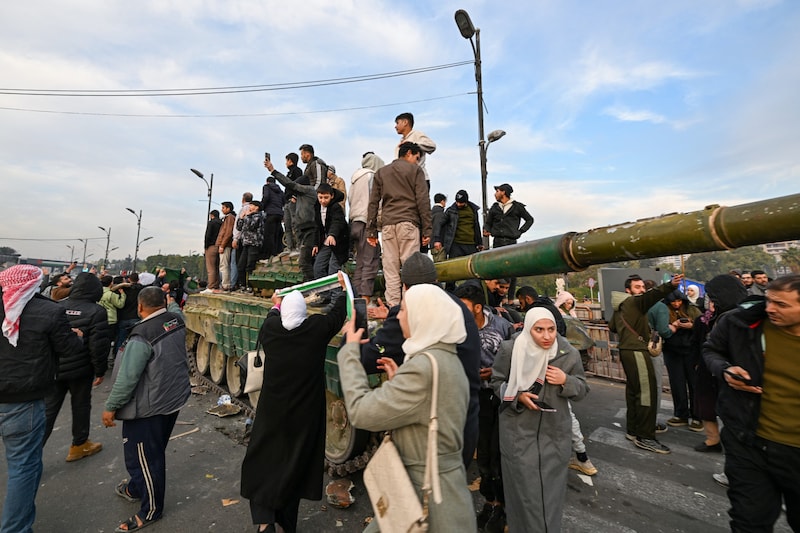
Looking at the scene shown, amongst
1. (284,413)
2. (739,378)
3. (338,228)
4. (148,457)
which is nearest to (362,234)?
(338,228)

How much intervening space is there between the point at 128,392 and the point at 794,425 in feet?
15.3

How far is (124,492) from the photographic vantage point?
143 inches

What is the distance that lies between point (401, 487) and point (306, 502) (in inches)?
102

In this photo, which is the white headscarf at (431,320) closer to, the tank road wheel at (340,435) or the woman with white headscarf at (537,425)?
the woman with white headscarf at (537,425)

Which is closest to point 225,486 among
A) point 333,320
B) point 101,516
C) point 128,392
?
point 101,516

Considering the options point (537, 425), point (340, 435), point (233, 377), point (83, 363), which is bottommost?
point (340, 435)

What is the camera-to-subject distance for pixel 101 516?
3.32m

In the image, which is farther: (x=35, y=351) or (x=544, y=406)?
(x=35, y=351)

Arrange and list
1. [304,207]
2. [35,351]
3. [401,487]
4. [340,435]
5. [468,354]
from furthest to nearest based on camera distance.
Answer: [304,207], [340,435], [35,351], [468,354], [401,487]

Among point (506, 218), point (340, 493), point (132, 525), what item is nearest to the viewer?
point (132, 525)

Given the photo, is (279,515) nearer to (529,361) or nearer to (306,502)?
(306,502)

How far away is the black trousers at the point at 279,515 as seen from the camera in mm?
2688

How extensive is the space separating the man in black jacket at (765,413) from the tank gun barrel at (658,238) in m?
0.58

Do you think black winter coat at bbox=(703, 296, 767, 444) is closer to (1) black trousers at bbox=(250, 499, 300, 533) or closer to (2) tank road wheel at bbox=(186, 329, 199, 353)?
(1) black trousers at bbox=(250, 499, 300, 533)
